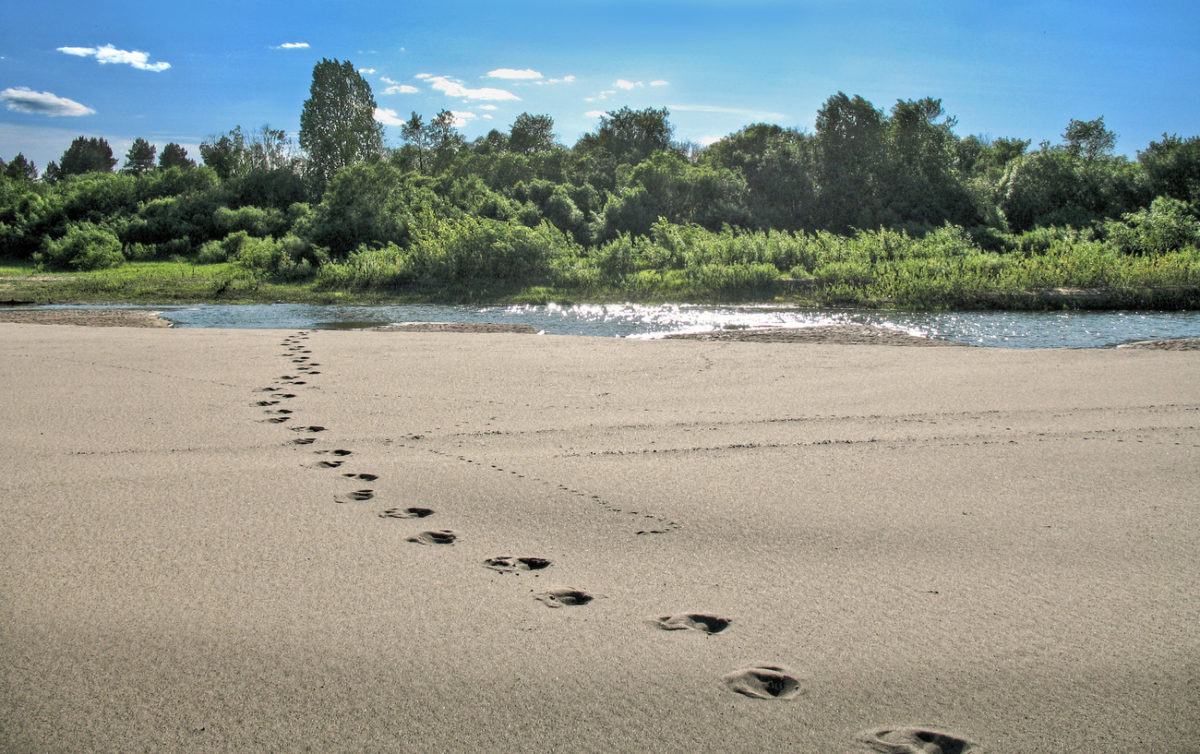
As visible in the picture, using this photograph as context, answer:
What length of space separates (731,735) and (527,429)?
12.8 feet

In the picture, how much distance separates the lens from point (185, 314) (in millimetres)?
17312

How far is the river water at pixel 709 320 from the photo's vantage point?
1329 cm

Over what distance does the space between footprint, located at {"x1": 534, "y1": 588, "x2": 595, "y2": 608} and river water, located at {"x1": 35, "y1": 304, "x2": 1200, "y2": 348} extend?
1034 cm

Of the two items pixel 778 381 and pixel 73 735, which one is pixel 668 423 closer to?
pixel 778 381

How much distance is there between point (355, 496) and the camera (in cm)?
451

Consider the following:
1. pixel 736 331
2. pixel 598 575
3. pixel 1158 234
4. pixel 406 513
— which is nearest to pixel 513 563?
pixel 598 575

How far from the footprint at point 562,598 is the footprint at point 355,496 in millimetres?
1586

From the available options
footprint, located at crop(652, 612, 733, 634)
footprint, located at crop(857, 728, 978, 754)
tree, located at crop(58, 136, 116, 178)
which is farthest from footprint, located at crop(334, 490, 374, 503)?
tree, located at crop(58, 136, 116, 178)

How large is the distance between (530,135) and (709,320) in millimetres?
52843

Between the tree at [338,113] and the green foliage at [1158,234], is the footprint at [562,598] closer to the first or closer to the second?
the green foliage at [1158,234]

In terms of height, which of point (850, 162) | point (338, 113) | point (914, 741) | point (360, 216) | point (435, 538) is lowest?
point (914, 741)

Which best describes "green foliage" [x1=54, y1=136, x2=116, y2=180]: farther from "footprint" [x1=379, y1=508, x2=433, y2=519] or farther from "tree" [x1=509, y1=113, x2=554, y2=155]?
"footprint" [x1=379, y1=508, x2=433, y2=519]

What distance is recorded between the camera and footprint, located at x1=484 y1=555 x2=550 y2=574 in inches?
140

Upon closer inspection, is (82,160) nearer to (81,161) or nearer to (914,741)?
(81,161)
